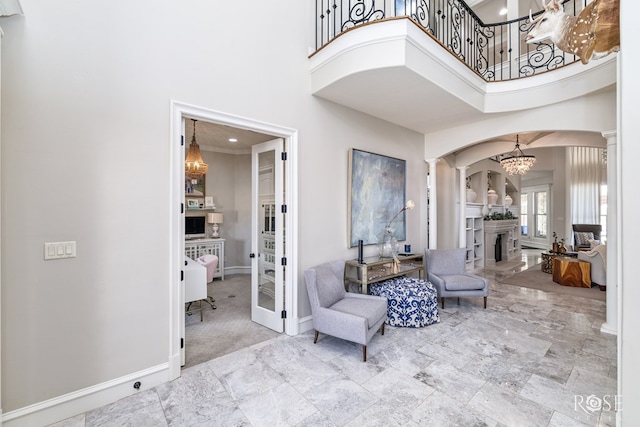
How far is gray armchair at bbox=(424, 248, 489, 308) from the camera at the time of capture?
415 cm

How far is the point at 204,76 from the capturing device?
266 centimetres

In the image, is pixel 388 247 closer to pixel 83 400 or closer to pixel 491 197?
pixel 83 400

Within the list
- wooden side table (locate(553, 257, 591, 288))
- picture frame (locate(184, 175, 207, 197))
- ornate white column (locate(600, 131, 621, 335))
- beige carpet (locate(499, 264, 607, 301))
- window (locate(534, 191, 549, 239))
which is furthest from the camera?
window (locate(534, 191, 549, 239))

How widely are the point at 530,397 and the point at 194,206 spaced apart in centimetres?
622

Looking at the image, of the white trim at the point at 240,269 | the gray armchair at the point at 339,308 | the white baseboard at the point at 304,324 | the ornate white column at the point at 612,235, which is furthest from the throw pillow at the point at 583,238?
the white trim at the point at 240,269

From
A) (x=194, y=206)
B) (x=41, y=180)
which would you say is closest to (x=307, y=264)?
(x=41, y=180)

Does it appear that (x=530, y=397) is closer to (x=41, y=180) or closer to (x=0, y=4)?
(x=41, y=180)

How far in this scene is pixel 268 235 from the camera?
3.61 metres

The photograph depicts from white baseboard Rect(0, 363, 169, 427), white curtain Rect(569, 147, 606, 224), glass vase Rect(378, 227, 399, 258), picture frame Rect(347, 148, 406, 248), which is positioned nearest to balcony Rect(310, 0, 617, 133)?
picture frame Rect(347, 148, 406, 248)

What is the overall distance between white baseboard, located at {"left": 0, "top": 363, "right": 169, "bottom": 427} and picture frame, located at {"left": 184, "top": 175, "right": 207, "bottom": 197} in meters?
4.45

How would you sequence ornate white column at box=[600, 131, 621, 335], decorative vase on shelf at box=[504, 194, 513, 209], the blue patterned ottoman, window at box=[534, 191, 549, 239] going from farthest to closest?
window at box=[534, 191, 549, 239]
decorative vase on shelf at box=[504, 194, 513, 209]
the blue patterned ottoman
ornate white column at box=[600, 131, 621, 335]

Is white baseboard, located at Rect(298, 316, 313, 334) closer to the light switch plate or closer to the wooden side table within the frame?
the light switch plate

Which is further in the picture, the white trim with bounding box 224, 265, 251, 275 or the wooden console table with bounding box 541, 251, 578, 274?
the white trim with bounding box 224, 265, 251, 275

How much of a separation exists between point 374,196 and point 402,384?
2.51 m
